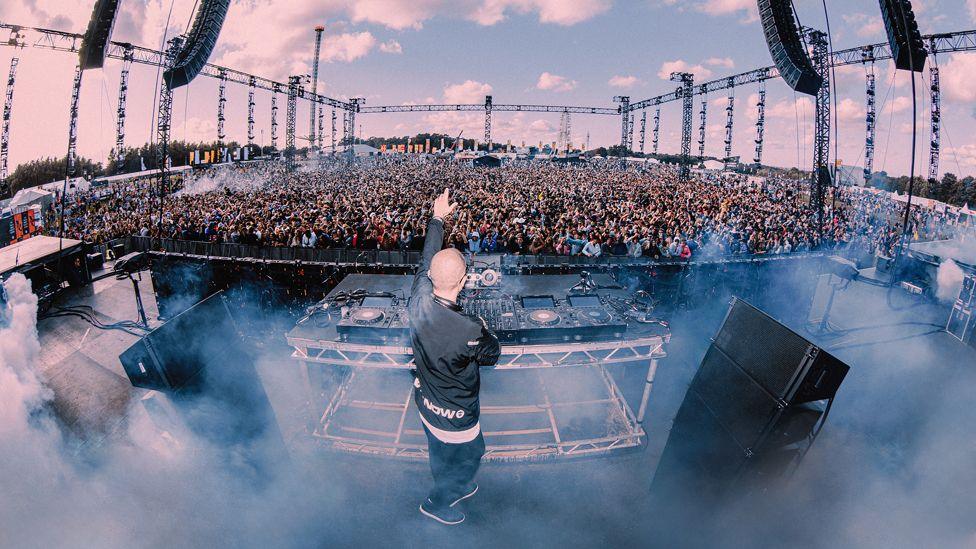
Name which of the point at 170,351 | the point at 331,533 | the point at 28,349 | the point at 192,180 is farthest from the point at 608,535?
the point at 192,180

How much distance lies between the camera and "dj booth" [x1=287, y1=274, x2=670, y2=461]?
4.20 m

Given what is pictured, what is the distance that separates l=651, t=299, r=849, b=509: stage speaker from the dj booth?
89 cm

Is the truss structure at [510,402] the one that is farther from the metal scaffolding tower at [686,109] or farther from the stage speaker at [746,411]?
the metal scaffolding tower at [686,109]

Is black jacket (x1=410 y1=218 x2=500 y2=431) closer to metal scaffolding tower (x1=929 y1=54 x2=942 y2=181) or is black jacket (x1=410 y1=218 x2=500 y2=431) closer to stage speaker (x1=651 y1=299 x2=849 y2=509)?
stage speaker (x1=651 y1=299 x2=849 y2=509)

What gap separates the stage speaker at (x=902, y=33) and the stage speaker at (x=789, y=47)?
38.7 inches

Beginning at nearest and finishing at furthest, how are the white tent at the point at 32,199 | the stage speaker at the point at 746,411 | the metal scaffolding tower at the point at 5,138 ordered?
1. the stage speaker at the point at 746,411
2. the white tent at the point at 32,199
3. the metal scaffolding tower at the point at 5,138

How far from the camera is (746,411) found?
304 centimetres

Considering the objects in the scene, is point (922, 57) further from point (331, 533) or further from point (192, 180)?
point (192, 180)

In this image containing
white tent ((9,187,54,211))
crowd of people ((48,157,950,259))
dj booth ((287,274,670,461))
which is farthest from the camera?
white tent ((9,187,54,211))

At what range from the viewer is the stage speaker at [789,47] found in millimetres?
6891

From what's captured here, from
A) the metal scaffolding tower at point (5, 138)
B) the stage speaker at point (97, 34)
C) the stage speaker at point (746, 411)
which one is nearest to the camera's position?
the stage speaker at point (746, 411)

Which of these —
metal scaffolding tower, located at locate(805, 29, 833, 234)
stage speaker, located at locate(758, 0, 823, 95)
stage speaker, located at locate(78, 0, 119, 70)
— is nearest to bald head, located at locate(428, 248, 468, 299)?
stage speaker, located at locate(78, 0, 119, 70)

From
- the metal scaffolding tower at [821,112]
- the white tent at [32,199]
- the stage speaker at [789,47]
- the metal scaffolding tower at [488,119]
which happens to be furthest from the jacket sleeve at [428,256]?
the metal scaffolding tower at [488,119]

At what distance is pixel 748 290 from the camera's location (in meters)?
8.12
